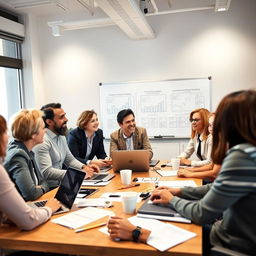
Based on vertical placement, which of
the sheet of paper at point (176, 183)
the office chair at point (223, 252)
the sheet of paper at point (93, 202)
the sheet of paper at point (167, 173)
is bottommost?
the sheet of paper at point (167, 173)

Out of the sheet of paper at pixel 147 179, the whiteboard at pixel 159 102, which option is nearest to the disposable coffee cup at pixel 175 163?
the sheet of paper at pixel 147 179

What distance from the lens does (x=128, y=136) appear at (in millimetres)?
3359

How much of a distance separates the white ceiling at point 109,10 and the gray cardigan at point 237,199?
94.5 inches

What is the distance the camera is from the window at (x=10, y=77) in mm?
4426

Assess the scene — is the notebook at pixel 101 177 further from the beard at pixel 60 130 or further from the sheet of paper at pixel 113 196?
the beard at pixel 60 130

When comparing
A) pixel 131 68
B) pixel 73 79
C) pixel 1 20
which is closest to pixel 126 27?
pixel 131 68

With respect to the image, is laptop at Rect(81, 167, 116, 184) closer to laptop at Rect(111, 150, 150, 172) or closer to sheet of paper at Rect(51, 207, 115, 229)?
laptop at Rect(111, 150, 150, 172)

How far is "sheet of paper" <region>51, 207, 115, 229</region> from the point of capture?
55.5 inches

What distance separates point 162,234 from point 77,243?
37 cm

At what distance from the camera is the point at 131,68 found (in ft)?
15.0

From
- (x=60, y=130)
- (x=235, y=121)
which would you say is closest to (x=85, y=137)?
(x=60, y=130)

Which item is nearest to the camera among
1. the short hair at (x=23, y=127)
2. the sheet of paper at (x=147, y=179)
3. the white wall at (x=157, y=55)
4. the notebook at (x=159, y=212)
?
the notebook at (x=159, y=212)

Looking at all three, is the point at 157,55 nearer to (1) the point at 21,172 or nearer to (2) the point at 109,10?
(2) the point at 109,10

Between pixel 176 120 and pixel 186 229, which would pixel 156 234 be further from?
pixel 176 120
